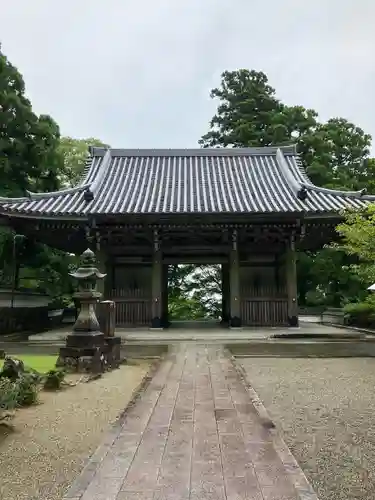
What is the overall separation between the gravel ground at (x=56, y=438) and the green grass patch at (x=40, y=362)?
1.39 meters

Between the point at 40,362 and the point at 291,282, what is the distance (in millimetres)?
8660

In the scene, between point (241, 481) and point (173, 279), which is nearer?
point (241, 481)

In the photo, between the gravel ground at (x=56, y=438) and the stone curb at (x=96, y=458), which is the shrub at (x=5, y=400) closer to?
the gravel ground at (x=56, y=438)

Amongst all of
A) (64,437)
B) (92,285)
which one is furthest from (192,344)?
(64,437)

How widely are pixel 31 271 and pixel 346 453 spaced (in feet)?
57.2

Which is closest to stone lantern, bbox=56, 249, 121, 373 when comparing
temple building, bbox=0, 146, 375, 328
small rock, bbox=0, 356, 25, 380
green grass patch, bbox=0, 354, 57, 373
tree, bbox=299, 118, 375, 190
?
green grass patch, bbox=0, 354, 57, 373

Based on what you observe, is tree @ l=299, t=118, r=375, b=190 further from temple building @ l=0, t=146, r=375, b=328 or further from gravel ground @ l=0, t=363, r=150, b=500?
gravel ground @ l=0, t=363, r=150, b=500

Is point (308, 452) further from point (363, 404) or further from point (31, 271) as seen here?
point (31, 271)

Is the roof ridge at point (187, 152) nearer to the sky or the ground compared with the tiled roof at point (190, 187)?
nearer to the sky

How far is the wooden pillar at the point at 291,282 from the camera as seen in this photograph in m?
14.2

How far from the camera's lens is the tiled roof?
14359 millimetres

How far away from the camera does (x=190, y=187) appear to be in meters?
16.8

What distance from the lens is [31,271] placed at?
63.0 ft

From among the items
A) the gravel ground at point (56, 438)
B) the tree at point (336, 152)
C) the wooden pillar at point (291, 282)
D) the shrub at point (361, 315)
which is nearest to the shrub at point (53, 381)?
the gravel ground at point (56, 438)
